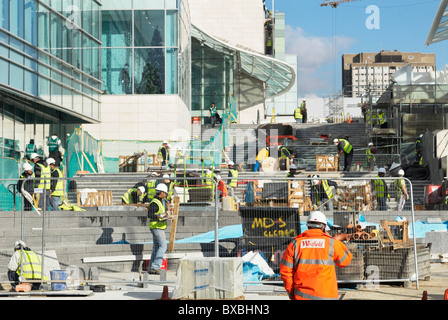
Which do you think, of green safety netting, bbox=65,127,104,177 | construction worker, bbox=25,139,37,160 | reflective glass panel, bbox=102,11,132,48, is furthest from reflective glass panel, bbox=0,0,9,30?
reflective glass panel, bbox=102,11,132,48

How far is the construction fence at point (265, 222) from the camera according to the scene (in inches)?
500

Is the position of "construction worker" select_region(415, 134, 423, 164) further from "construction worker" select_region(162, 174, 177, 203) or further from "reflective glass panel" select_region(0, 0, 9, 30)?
"reflective glass panel" select_region(0, 0, 9, 30)

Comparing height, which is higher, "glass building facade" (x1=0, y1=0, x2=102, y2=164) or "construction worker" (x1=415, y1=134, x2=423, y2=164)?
"glass building facade" (x1=0, y1=0, x2=102, y2=164)

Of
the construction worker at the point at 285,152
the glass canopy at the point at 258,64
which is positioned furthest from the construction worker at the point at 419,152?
the glass canopy at the point at 258,64

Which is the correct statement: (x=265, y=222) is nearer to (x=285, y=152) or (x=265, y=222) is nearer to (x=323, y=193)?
(x=323, y=193)

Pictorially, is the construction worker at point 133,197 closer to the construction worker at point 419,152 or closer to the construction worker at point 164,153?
the construction worker at point 164,153

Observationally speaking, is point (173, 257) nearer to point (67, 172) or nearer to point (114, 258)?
point (114, 258)

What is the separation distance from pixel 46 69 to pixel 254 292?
16119mm

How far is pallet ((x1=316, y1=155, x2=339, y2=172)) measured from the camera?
28.9 m

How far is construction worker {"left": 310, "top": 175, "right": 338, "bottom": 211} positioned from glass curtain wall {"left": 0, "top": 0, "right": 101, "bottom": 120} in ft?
33.4

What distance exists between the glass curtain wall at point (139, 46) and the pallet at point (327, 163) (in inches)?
364

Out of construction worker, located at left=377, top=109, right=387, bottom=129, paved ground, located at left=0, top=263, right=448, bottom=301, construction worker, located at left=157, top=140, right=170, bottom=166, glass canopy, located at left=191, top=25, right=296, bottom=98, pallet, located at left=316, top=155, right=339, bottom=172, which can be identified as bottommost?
paved ground, located at left=0, top=263, right=448, bottom=301

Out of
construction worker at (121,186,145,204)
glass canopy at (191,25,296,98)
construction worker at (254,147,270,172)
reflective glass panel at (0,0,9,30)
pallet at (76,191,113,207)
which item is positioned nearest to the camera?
construction worker at (121,186,145,204)
